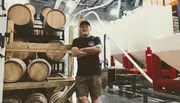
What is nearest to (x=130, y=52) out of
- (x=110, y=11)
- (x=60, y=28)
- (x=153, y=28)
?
(x=153, y=28)

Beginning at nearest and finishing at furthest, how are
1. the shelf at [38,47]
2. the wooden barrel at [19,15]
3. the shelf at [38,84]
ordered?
the shelf at [38,84]
the shelf at [38,47]
the wooden barrel at [19,15]

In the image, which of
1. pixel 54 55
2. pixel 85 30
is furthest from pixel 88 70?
pixel 54 55

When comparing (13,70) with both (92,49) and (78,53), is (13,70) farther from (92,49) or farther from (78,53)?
(92,49)

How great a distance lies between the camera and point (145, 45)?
3879 mm

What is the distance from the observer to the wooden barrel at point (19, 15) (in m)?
2.94

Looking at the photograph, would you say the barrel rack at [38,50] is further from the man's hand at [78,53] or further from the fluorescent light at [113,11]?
the fluorescent light at [113,11]

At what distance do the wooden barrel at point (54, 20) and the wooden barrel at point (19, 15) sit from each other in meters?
0.31

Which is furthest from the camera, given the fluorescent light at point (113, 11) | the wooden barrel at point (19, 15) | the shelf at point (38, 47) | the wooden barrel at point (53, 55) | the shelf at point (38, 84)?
the fluorescent light at point (113, 11)

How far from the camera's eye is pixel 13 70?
2.66 meters

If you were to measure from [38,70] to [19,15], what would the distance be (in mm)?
1025

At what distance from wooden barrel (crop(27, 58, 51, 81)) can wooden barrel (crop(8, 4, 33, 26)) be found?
0.74 metres

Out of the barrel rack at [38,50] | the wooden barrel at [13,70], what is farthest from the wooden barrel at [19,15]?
the wooden barrel at [13,70]

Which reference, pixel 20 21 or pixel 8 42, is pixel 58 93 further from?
pixel 20 21

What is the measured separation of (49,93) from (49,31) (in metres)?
1.17
